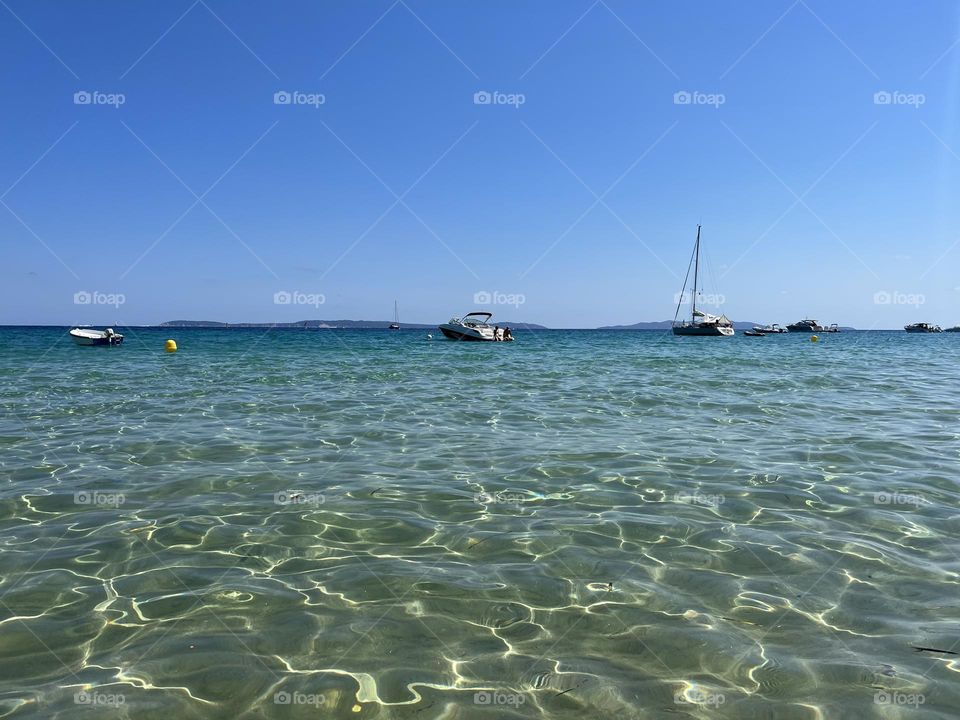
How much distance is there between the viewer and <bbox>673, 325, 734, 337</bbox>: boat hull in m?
88.8

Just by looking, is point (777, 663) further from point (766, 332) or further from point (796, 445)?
point (766, 332)

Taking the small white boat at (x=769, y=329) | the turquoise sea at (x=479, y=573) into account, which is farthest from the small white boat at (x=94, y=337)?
the small white boat at (x=769, y=329)

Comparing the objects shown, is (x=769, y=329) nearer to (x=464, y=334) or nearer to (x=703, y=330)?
(x=703, y=330)

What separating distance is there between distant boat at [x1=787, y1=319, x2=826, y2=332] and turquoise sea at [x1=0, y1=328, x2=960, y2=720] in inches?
6449

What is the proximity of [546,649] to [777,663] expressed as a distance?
1467 mm

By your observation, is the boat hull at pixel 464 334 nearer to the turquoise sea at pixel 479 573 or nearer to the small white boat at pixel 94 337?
the small white boat at pixel 94 337

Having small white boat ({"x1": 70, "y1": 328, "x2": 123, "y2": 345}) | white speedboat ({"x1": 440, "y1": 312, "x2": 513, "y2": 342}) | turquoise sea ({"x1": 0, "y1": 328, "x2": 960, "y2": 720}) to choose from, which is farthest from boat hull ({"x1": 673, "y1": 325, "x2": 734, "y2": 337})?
turquoise sea ({"x1": 0, "y1": 328, "x2": 960, "y2": 720})

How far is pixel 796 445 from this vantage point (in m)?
10.4

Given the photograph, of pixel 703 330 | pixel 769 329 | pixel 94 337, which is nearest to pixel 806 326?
pixel 769 329

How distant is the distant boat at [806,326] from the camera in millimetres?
153962

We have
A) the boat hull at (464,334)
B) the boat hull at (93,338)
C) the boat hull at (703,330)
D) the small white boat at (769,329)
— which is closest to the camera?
→ the boat hull at (93,338)

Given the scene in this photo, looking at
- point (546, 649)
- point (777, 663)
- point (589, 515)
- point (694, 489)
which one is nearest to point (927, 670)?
point (777, 663)

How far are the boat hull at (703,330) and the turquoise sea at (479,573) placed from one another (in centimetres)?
8226

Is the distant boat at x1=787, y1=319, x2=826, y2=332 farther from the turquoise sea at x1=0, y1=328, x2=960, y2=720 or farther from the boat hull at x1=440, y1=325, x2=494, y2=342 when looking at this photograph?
the turquoise sea at x1=0, y1=328, x2=960, y2=720
